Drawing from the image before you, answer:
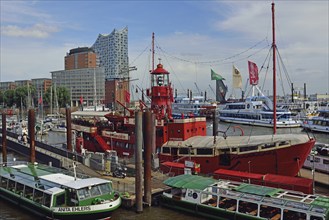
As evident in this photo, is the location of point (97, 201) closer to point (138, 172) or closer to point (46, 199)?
point (138, 172)

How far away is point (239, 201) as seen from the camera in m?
23.8

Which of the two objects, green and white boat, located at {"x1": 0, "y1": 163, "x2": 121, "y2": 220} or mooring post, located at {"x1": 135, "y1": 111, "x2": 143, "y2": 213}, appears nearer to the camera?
green and white boat, located at {"x1": 0, "y1": 163, "x2": 121, "y2": 220}

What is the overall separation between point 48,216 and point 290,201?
49.8 ft

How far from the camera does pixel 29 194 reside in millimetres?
27000

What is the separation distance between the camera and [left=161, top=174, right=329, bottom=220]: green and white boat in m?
21.1

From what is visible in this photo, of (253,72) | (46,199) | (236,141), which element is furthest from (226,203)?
(253,72)

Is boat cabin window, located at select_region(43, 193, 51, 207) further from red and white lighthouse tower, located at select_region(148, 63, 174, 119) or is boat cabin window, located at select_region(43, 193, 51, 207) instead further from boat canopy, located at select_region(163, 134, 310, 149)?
red and white lighthouse tower, located at select_region(148, 63, 174, 119)

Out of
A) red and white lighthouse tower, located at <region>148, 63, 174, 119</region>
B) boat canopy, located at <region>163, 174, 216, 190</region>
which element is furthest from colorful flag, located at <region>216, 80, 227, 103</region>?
boat canopy, located at <region>163, 174, 216, 190</region>

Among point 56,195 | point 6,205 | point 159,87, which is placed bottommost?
point 6,205

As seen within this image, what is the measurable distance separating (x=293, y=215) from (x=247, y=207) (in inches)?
118

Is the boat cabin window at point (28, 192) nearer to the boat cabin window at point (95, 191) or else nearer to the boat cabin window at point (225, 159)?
the boat cabin window at point (95, 191)

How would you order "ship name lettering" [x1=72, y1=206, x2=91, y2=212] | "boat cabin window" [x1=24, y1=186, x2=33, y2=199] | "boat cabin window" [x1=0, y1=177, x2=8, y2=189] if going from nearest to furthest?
"ship name lettering" [x1=72, y1=206, x2=91, y2=212] < "boat cabin window" [x1=24, y1=186, x2=33, y2=199] < "boat cabin window" [x1=0, y1=177, x2=8, y2=189]

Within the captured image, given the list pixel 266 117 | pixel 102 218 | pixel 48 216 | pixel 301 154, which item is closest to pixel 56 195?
pixel 48 216

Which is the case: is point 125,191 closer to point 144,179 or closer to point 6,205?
point 144,179
